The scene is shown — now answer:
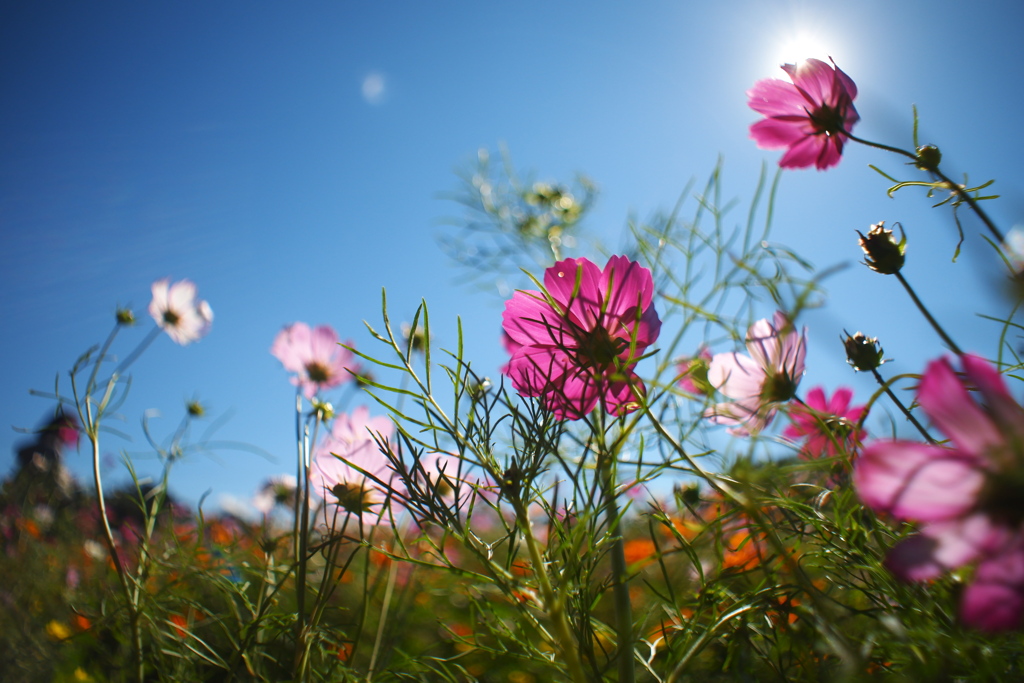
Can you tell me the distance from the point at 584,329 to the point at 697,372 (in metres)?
0.09

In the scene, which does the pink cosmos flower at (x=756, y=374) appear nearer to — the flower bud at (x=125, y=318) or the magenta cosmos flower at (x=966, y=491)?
the magenta cosmos flower at (x=966, y=491)

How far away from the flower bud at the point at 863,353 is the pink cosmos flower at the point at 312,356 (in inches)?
23.4

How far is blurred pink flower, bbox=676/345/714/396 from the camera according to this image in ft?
0.95

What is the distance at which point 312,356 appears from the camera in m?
0.82

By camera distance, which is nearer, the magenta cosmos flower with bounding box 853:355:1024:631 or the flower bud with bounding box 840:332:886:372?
the magenta cosmos flower with bounding box 853:355:1024:631

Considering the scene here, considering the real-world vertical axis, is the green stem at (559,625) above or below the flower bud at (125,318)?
below

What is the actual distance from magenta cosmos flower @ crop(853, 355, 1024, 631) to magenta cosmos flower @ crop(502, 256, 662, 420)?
14 cm

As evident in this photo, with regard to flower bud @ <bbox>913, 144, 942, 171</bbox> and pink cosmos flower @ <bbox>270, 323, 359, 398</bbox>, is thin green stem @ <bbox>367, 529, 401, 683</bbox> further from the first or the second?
flower bud @ <bbox>913, 144, 942, 171</bbox>

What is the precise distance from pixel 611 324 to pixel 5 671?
1.25 m

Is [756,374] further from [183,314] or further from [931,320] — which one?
[183,314]

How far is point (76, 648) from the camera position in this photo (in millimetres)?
852

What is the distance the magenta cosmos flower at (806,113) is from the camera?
0.39m

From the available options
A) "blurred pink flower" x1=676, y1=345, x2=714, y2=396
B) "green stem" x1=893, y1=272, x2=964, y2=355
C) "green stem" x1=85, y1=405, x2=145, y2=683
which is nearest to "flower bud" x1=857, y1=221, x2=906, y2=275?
"green stem" x1=893, y1=272, x2=964, y2=355

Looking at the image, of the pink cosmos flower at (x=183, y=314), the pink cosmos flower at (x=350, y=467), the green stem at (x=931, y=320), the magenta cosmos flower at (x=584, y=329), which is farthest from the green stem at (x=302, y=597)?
the pink cosmos flower at (x=183, y=314)
